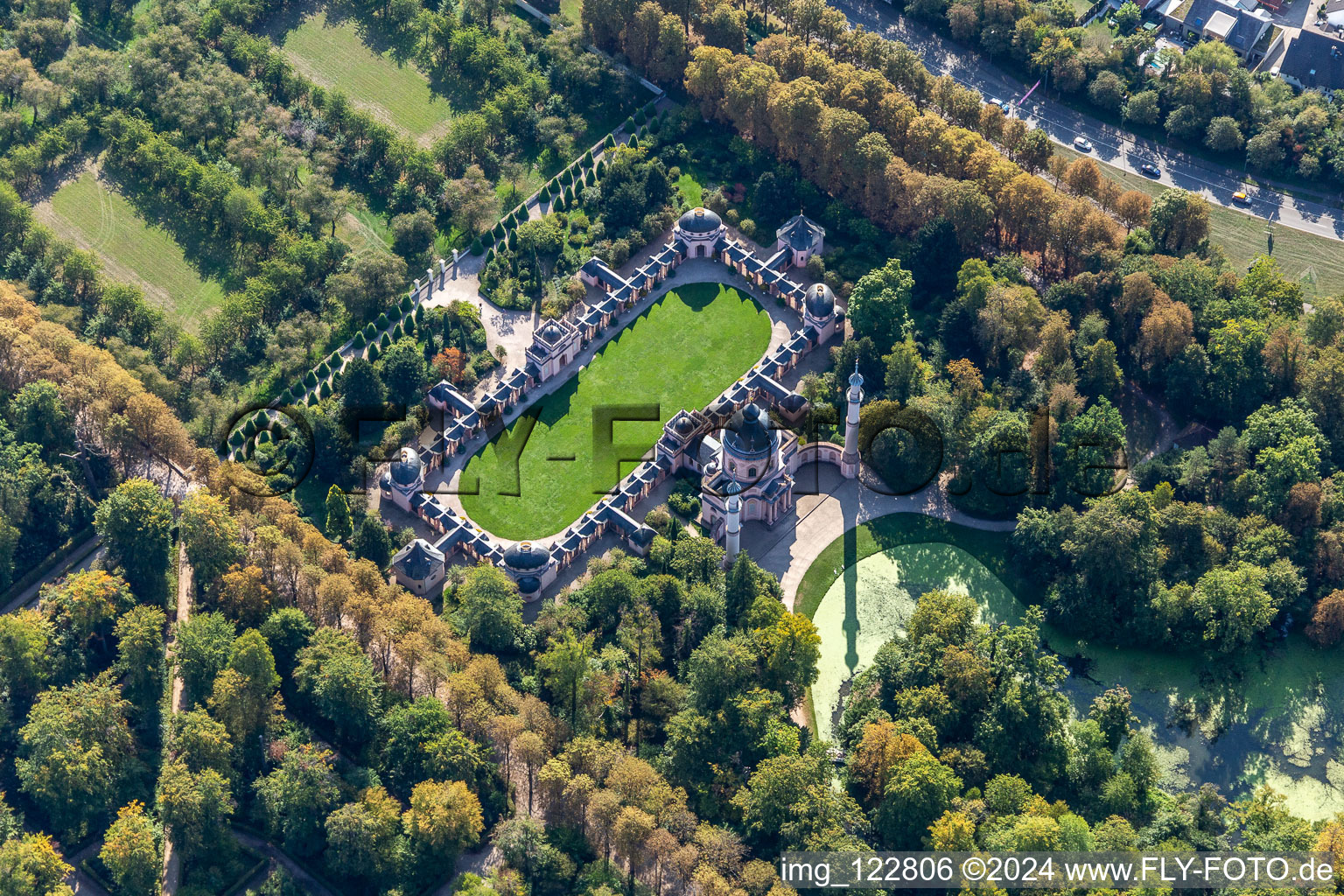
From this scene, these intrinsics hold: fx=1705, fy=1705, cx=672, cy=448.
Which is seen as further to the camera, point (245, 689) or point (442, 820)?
point (245, 689)

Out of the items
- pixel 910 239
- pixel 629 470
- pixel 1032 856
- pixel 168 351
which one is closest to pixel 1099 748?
pixel 1032 856

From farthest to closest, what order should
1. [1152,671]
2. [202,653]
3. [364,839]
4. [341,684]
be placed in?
[1152,671] → [202,653] → [341,684] → [364,839]

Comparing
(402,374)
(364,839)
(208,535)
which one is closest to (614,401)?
(402,374)

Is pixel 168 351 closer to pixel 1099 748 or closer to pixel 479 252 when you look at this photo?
pixel 479 252

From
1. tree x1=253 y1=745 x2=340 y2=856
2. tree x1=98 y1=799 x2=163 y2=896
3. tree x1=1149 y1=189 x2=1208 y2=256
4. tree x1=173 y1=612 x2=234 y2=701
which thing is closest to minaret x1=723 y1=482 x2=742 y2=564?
tree x1=253 y1=745 x2=340 y2=856

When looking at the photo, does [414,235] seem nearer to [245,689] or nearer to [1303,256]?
[245,689]

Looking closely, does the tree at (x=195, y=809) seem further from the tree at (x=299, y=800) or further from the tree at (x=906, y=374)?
the tree at (x=906, y=374)

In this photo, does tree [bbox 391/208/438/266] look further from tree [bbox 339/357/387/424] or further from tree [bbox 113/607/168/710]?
tree [bbox 113/607/168/710]
